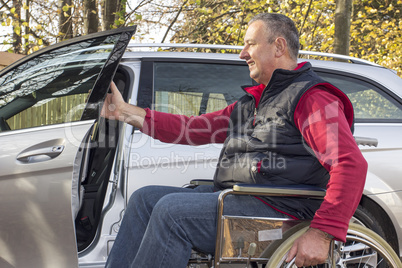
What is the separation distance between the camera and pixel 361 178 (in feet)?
6.02

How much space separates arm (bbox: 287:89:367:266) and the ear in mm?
373

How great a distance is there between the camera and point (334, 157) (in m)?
1.86

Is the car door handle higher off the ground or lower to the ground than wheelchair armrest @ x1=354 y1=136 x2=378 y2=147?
lower

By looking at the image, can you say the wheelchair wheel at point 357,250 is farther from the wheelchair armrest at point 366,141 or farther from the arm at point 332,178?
the wheelchair armrest at point 366,141

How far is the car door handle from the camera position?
2.38m

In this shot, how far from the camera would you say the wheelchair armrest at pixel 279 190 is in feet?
6.25

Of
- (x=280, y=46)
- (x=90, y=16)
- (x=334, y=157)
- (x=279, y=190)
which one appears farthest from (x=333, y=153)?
(x=90, y=16)

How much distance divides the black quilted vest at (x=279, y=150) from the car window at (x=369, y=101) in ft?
3.11

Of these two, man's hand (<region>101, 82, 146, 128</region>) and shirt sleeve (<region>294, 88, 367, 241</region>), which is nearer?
shirt sleeve (<region>294, 88, 367, 241</region>)

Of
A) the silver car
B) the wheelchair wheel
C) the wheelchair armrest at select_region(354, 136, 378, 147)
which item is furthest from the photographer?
the wheelchair armrest at select_region(354, 136, 378, 147)

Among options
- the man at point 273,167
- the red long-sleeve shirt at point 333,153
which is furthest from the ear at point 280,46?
the red long-sleeve shirt at point 333,153

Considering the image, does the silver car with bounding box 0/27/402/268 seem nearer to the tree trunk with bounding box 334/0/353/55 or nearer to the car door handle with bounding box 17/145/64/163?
the car door handle with bounding box 17/145/64/163

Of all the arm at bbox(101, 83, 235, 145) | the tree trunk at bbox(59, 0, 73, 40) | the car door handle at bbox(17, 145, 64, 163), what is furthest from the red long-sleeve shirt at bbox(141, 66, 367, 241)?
the tree trunk at bbox(59, 0, 73, 40)

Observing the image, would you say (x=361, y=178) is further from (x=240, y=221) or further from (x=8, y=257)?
(x=8, y=257)
